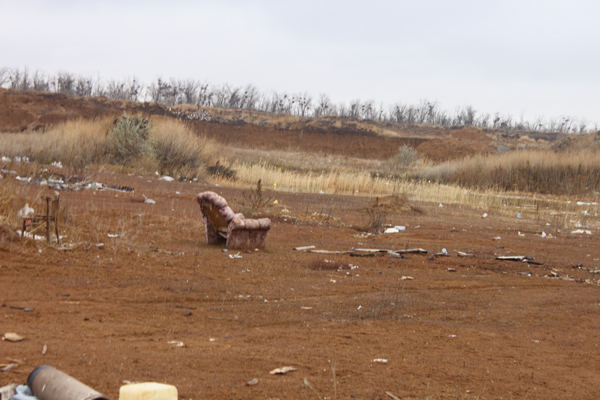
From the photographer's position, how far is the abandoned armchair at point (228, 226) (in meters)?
8.85

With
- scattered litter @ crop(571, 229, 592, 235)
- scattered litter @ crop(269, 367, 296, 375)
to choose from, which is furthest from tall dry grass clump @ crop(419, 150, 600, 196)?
scattered litter @ crop(269, 367, 296, 375)

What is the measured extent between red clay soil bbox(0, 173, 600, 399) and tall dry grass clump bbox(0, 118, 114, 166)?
46.8 ft

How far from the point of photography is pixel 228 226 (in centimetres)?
907

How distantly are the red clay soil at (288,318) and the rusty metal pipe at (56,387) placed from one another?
1.31ft

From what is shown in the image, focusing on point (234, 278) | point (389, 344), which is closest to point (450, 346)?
point (389, 344)

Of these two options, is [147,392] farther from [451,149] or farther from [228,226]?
[451,149]

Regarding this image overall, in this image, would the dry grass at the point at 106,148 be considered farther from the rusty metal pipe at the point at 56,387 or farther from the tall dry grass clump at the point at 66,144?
the rusty metal pipe at the point at 56,387

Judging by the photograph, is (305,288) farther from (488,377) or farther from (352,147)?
(352,147)

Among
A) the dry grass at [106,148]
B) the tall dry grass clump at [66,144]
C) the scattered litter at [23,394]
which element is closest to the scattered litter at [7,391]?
the scattered litter at [23,394]

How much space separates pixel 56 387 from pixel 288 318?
2.88 metres

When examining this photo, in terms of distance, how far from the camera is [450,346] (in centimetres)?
487

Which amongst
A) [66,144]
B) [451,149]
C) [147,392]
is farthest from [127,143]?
[451,149]

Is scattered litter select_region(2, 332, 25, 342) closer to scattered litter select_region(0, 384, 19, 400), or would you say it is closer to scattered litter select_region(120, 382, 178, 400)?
scattered litter select_region(0, 384, 19, 400)

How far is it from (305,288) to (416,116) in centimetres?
8340
